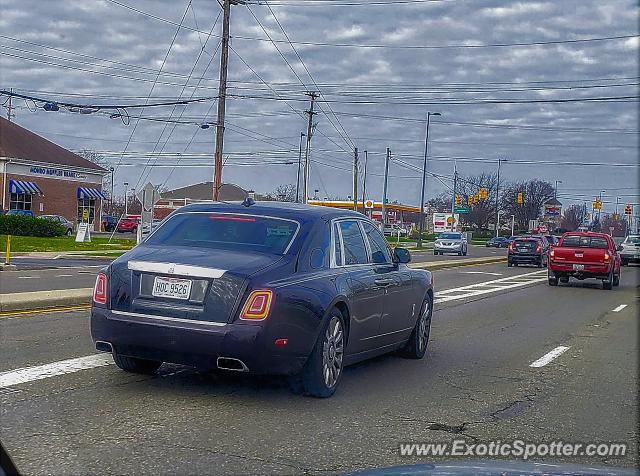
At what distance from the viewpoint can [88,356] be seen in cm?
901

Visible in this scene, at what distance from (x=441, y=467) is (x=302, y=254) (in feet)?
12.8

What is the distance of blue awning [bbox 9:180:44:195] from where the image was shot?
60281 mm

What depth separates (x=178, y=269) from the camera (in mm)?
6930

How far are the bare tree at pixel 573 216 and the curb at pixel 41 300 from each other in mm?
134865

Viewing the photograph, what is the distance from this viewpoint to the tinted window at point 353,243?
8.27m

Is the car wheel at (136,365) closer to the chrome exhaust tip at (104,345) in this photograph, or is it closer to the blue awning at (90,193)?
the chrome exhaust tip at (104,345)

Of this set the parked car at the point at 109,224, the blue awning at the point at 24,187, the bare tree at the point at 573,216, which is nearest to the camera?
the blue awning at the point at 24,187

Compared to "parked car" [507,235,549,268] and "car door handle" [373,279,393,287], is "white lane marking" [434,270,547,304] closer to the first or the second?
"parked car" [507,235,549,268]

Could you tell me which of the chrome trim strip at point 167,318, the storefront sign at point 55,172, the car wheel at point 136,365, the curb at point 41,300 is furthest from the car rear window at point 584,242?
the storefront sign at point 55,172

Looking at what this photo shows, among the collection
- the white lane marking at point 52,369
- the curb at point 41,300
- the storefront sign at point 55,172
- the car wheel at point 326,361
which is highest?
the storefront sign at point 55,172

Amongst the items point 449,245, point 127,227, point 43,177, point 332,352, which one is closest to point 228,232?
point 332,352

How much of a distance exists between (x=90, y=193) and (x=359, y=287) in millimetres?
62852

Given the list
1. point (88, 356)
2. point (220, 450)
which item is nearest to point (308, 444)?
point (220, 450)

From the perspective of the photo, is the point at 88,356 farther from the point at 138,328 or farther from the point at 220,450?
the point at 220,450
